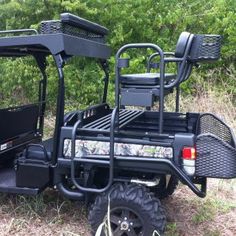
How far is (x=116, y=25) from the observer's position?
7520mm

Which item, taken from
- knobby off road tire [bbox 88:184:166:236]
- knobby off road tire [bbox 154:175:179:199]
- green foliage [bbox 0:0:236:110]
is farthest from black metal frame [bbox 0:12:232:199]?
green foliage [bbox 0:0:236:110]

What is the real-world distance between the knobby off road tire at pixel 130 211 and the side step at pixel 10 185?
57cm

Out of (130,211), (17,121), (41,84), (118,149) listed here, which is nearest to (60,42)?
(118,149)

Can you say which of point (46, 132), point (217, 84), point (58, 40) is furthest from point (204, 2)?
point (58, 40)

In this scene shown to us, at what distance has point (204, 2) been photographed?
8141 millimetres

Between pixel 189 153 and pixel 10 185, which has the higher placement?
pixel 189 153

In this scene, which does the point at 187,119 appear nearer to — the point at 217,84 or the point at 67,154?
the point at 67,154

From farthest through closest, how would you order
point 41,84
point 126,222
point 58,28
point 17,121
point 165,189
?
point 41,84 < point 17,121 < point 165,189 < point 58,28 < point 126,222

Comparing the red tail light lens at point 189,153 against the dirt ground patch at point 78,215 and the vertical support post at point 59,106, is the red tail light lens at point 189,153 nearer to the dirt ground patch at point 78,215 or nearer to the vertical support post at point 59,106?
the dirt ground patch at point 78,215

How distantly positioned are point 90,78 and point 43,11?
135 centimetres

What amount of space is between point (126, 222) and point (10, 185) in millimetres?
1093

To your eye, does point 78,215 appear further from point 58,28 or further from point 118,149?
point 58,28

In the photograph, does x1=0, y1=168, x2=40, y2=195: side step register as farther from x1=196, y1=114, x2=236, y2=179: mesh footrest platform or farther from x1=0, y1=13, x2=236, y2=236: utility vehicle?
x1=196, y1=114, x2=236, y2=179: mesh footrest platform

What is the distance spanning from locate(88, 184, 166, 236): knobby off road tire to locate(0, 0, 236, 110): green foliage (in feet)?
13.6
